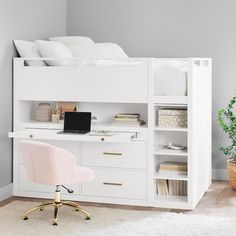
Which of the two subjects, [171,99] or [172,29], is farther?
[172,29]

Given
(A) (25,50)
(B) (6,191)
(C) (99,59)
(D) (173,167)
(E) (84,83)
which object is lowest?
(B) (6,191)

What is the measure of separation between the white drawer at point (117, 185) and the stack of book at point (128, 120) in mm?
411

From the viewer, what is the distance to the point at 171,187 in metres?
4.41

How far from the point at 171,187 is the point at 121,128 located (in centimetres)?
65

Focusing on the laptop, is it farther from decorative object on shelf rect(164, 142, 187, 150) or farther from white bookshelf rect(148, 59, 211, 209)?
decorative object on shelf rect(164, 142, 187, 150)

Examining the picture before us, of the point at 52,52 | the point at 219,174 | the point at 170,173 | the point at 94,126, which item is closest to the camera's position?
the point at 170,173

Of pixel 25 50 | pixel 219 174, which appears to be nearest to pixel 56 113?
pixel 25 50

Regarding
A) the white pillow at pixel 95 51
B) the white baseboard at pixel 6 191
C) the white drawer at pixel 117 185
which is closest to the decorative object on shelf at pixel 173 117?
the white drawer at pixel 117 185

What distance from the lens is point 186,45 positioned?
17.8 ft

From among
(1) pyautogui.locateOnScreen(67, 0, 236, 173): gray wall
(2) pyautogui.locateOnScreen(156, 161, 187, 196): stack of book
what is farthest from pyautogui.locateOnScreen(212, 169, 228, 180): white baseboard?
(2) pyautogui.locateOnScreen(156, 161, 187, 196): stack of book

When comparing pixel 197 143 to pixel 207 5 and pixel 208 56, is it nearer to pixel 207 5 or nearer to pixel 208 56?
pixel 208 56

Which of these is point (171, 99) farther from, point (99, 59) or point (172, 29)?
point (172, 29)

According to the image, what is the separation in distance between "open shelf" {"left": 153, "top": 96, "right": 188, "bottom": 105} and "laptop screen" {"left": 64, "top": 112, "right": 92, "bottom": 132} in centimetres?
58

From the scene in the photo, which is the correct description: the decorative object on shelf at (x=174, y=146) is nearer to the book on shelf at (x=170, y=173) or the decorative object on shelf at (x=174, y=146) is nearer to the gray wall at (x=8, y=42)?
the book on shelf at (x=170, y=173)
